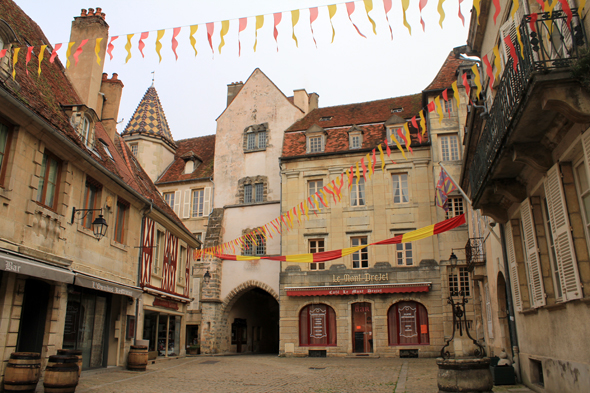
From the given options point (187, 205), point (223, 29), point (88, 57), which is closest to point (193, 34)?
point (223, 29)

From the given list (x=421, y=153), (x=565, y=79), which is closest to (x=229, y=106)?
(x=421, y=153)

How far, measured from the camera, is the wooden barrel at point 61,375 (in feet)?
26.3

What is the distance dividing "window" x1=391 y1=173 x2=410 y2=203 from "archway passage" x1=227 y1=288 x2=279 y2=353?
33.0 ft

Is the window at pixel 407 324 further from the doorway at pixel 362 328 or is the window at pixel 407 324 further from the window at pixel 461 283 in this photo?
the window at pixel 461 283

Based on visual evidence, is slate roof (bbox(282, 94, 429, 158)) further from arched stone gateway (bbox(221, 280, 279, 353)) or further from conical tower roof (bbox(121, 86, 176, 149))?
conical tower roof (bbox(121, 86, 176, 149))

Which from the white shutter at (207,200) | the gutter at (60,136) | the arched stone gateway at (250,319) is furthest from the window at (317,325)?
the gutter at (60,136)

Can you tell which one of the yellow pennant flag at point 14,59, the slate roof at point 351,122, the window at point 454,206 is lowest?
the yellow pennant flag at point 14,59

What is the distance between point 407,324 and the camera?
850 inches

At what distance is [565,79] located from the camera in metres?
5.16

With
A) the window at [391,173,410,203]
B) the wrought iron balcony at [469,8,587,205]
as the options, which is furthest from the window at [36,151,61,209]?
the window at [391,173,410,203]

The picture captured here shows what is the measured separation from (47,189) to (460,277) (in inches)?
676

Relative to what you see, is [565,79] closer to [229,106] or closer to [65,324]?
[65,324]

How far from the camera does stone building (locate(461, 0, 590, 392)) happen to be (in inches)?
218

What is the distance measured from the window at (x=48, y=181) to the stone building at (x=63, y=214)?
2 centimetres
